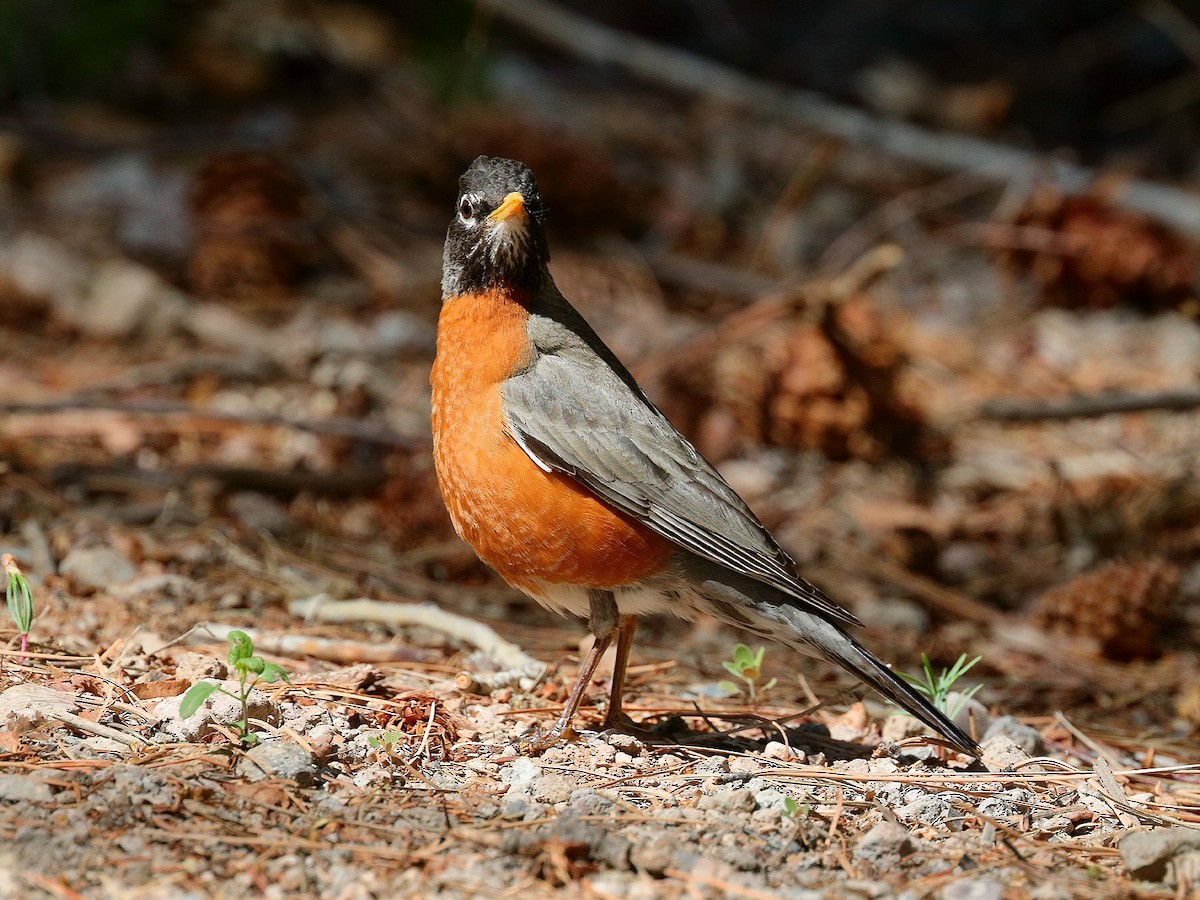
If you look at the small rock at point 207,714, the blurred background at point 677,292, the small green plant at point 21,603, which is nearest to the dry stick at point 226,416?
the blurred background at point 677,292

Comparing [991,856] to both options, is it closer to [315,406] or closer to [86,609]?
[86,609]

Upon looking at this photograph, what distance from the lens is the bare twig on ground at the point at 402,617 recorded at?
4445mm

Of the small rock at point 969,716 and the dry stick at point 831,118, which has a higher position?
the dry stick at point 831,118

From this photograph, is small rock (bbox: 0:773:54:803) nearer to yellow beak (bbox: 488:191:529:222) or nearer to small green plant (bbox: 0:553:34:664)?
small green plant (bbox: 0:553:34:664)

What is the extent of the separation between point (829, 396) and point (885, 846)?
4184mm

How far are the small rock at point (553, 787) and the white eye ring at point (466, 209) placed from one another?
1.97 metres

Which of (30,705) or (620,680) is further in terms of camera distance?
(620,680)

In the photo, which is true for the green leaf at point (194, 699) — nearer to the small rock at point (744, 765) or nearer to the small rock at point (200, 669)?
the small rock at point (200, 669)

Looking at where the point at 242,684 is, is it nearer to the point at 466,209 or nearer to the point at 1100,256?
the point at 466,209

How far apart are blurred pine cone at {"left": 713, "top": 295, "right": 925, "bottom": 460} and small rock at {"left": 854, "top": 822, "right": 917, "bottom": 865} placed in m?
4.13

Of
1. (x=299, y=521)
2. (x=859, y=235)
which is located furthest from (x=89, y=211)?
(x=859, y=235)

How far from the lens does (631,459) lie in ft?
13.3

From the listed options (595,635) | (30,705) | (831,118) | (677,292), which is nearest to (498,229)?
(595,635)

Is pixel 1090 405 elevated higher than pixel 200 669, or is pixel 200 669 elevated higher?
pixel 1090 405
